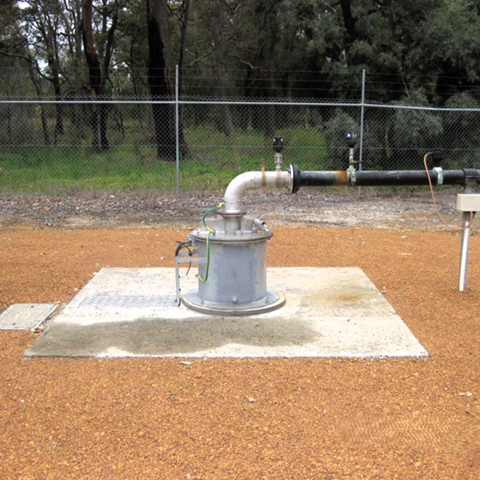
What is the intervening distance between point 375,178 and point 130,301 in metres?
2.44

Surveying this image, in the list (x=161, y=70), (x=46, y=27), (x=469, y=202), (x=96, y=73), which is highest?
(x=46, y=27)

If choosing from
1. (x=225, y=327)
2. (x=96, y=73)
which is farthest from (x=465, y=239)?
(x=96, y=73)

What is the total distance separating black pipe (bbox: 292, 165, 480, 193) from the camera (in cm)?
488

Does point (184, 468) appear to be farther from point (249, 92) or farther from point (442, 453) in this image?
point (249, 92)

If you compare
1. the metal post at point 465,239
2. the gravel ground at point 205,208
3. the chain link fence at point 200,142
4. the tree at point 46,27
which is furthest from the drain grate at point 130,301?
the tree at point 46,27

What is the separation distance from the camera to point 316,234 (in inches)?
332

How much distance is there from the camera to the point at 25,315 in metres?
4.90

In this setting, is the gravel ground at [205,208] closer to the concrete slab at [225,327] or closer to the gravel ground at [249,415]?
the concrete slab at [225,327]

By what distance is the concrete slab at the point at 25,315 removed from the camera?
4672 millimetres

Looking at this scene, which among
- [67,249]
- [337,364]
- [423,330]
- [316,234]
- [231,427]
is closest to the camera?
[231,427]

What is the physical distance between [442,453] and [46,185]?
37.5 ft

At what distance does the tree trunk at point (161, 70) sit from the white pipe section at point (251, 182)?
1129cm

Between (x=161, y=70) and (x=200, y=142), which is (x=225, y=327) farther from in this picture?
(x=161, y=70)

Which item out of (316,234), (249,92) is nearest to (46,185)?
A: (316,234)
